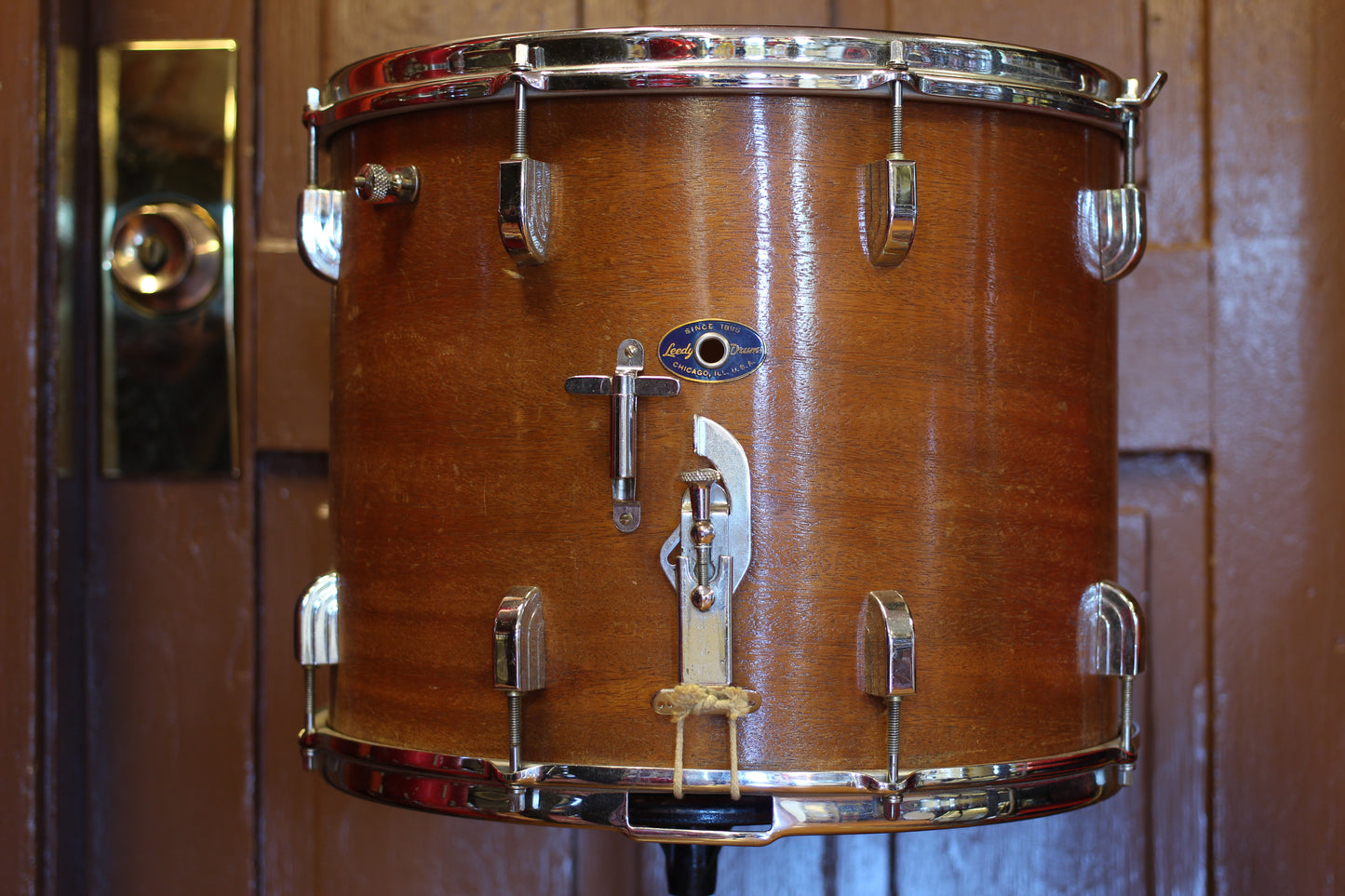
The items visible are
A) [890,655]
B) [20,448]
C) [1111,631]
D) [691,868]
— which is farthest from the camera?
[20,448]

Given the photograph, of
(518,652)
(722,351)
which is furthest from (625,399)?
(518,652)

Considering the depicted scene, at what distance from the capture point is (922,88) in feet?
2.56

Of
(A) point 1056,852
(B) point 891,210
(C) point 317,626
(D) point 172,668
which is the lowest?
(A) point 1056,852

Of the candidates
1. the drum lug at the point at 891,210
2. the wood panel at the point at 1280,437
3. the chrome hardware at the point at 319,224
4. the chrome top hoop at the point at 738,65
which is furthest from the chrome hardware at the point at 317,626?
the wood panel at the point at 1280,437

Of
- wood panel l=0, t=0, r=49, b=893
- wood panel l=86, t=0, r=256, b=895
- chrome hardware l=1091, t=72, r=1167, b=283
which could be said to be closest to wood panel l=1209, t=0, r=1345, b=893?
chrome hardware l=1091, t=72, r=1167, b=283

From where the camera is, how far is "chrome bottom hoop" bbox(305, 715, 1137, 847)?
77cm

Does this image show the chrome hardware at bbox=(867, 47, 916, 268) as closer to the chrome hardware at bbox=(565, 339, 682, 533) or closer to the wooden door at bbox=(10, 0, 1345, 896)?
the chrome hardware at bbox=(565, 339, 682, 533)

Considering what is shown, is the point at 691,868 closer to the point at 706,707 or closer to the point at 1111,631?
the point at 706,707

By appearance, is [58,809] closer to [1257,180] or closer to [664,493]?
[664,493]

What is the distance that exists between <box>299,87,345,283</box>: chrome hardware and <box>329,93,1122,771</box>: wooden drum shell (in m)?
0.09

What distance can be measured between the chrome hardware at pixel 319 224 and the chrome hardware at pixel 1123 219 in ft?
1.92

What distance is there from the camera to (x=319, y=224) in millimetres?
900

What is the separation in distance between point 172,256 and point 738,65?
0.82 m

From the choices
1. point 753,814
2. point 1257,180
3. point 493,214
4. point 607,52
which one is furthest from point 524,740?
point 1257,180
